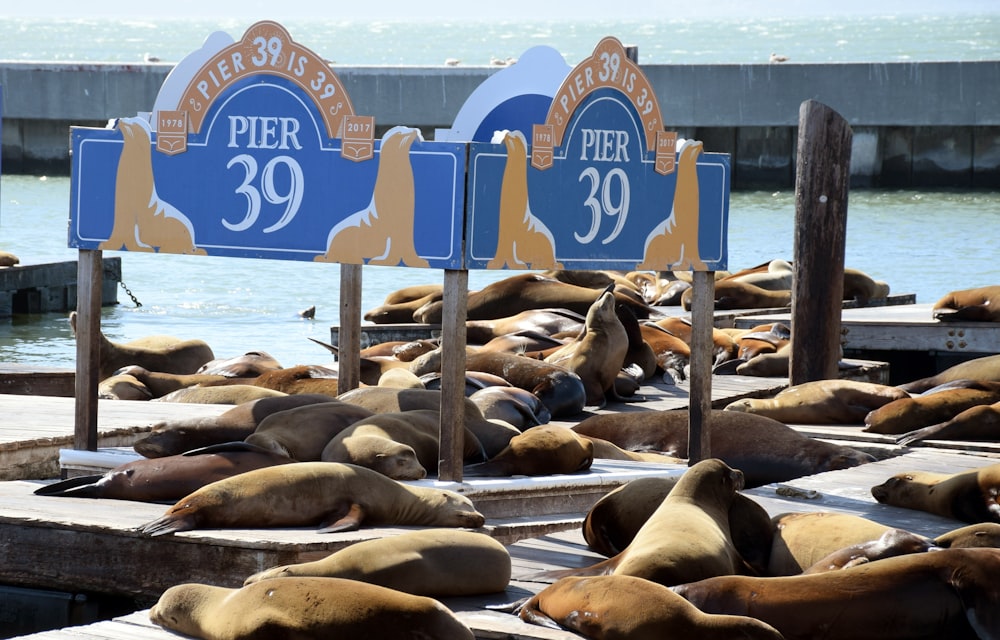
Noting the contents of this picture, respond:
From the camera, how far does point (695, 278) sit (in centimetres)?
659

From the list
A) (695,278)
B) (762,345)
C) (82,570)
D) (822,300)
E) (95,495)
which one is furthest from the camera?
(762,345)

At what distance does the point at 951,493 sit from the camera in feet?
17.5

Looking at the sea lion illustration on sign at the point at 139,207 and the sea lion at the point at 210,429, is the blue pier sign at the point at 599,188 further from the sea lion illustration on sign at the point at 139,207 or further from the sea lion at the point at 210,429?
the sea lion illustration on sign at the point at 139,207

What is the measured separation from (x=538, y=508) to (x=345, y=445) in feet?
2.60

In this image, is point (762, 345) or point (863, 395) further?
point (762, 345)

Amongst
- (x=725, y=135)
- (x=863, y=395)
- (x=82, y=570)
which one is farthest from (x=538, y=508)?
(x=725, y=135)

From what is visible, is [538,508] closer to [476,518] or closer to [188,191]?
[476,518]

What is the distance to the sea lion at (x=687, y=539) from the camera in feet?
13.1

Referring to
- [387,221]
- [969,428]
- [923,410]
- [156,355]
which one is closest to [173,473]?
[387,221]

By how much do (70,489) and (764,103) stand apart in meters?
31.7

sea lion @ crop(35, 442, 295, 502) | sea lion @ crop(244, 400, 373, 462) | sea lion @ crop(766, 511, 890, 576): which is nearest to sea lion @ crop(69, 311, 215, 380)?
sea lion @ crop(244, 400, 373, 462)

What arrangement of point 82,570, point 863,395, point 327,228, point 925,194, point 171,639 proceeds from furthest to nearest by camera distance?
1. point 925,194
2. point 863,395
3. point 327,228
4. point 82,570
5. point 171,639

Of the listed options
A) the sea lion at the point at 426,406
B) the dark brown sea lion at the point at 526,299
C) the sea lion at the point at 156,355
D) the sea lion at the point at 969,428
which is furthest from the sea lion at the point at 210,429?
the dark brown sea lion at the point at 526,299

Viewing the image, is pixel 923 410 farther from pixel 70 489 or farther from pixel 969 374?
pixel 70 489
